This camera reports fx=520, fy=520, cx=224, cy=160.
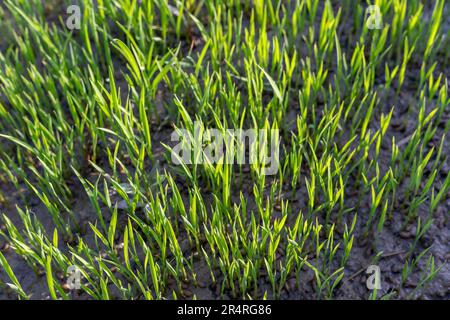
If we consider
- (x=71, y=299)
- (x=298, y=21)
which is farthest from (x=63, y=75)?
(x=298, y=21)

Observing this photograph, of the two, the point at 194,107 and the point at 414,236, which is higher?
the point at 194,107

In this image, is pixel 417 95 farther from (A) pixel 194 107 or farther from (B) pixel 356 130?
(A) pixel 194 107

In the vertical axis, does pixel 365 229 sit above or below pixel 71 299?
above

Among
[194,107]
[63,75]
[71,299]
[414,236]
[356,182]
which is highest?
[63,75]

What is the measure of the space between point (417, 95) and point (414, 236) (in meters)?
0.55

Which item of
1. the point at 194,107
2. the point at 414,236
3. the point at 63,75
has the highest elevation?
the point at 63,75

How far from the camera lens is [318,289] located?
1475 mm

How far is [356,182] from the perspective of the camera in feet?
5.46
